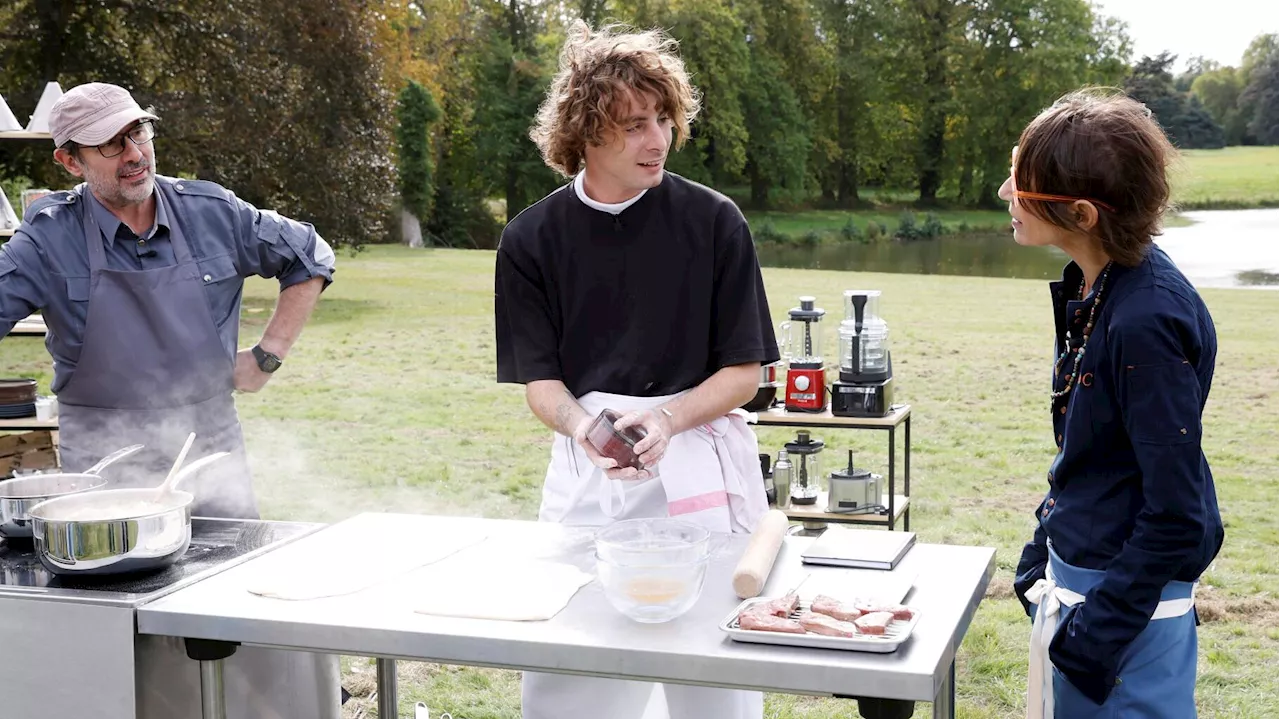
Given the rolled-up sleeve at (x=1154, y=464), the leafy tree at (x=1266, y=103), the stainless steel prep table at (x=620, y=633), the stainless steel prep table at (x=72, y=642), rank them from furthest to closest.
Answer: the leafy tree at (x=1266, y=103) < the stainless steel prep table at (x=72, y=642) < the rolled-up sleeve at (x=1154, y=464) < the stainless steel prep table at (x=620, y=633)

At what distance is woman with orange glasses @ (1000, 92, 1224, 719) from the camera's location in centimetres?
168

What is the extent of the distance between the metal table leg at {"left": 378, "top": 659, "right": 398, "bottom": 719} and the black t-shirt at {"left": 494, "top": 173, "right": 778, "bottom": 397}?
2.33 ft

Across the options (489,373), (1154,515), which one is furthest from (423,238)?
(1154,515)

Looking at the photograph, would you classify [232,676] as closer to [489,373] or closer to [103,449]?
[103,449]

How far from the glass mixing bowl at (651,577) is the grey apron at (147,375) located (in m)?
1.43

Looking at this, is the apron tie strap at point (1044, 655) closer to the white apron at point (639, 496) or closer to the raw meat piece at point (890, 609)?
the raw meat piece at point (890, 609)

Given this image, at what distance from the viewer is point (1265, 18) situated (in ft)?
52.3

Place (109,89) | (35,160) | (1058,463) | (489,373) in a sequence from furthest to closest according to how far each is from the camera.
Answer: (35,160) → (489,373) → (109,89) → (1058,463)

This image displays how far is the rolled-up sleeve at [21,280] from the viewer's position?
8.82 ft

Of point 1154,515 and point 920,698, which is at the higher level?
point 1154,515

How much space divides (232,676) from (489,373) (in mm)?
7711

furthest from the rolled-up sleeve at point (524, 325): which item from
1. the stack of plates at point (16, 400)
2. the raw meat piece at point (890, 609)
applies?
the stack of plates at point (16, 400)

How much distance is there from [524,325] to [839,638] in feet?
3.40

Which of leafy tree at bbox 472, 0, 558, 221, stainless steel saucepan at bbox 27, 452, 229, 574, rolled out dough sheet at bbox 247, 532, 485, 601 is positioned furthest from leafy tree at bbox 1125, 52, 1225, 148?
stainless steel saucepan at bbox 27, 452, 229, 574
